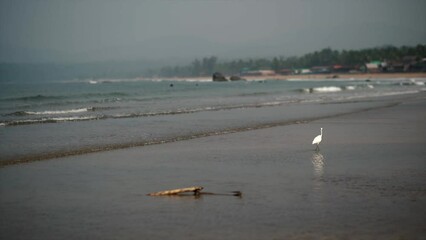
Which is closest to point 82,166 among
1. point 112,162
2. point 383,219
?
point 112,162

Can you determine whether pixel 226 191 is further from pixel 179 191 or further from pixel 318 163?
pixel 318 163

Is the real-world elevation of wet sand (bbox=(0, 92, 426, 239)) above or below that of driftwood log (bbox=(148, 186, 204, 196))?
below

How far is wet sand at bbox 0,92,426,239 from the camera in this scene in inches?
320

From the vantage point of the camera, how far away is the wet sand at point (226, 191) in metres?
8.12

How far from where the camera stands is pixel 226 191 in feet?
34.7

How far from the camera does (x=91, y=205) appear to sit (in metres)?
9.62

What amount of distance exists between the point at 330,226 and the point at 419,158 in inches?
278

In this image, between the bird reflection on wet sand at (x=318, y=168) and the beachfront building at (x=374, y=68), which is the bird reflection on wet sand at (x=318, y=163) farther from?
the beachfront building at (x=374, y=68)

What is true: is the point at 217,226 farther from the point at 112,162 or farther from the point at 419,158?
the point at 419,158

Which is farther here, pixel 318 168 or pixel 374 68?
pixel 374 68

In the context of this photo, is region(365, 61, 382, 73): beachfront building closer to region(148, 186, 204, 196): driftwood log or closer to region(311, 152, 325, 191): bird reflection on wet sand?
region(311, 152, 325, 191): bird reflection on wet sand

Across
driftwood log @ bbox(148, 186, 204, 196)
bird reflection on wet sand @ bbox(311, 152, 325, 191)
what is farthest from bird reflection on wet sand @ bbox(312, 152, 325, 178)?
driftwood log @ bbox(148, 186, 204, 196)

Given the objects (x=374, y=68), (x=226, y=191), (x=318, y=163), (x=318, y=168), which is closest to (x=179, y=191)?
(x=226, y=191)

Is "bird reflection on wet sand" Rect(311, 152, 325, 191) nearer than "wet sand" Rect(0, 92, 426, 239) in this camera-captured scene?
No
